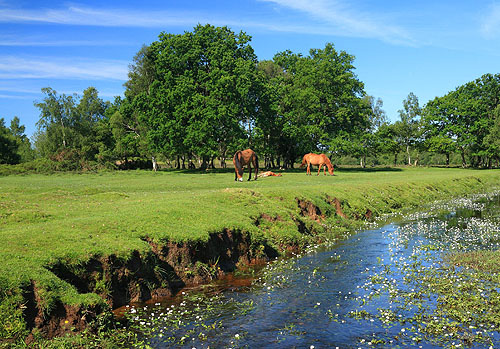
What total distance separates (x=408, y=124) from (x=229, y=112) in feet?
235

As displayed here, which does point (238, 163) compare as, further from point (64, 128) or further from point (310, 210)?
point (64, 128)

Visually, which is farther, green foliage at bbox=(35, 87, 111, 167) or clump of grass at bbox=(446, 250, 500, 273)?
green foliage at bbox=(35, 87, 111, 167)

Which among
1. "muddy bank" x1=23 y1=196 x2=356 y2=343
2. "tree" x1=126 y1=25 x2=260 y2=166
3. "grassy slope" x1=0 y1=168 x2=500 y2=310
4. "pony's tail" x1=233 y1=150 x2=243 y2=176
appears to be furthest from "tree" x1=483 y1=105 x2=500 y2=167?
"muddy bank" x1=23 y1=196 x2=356 y2=343

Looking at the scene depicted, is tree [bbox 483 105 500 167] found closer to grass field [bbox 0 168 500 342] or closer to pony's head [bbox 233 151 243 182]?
grass field [bbox 0 168 500 342]

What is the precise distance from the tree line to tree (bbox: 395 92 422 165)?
4232mm

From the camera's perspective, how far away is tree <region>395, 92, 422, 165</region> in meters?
112

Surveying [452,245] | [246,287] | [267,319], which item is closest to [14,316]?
[267,319]

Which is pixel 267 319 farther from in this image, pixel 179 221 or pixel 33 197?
pixel 33 197

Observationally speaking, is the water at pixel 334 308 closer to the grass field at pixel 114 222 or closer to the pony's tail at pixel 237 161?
the grass field at pixel 114 222

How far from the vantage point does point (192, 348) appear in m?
9.45

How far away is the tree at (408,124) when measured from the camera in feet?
368

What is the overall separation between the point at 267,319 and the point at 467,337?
512 cm

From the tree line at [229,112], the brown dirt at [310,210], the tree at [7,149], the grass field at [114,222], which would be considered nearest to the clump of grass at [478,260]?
the grass field at [114,222]

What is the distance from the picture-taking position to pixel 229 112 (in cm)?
6081
